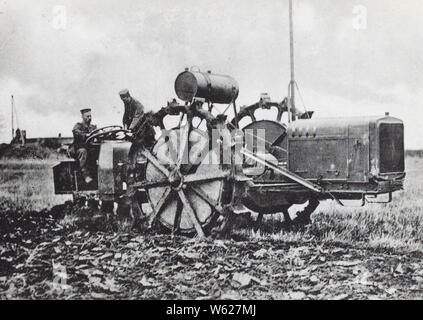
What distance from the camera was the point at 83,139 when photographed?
1109cm

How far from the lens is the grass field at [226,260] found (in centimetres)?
647

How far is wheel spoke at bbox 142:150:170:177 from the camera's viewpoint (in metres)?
9.53

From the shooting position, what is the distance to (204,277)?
700 centimetres

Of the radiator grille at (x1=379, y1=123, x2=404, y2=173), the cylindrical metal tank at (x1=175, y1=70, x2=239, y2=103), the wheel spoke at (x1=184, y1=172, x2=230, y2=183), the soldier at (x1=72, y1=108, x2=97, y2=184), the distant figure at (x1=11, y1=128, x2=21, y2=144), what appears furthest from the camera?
→ the soldier at (x1=72, y1=108, x2=97, y2=184)

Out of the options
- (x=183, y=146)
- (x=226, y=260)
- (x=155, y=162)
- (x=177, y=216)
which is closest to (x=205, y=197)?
(x=177, y=216)

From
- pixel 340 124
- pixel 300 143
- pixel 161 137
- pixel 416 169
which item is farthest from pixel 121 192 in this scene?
pixel 416 169

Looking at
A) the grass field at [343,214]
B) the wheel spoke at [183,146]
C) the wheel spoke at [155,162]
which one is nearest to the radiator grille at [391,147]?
the grass field at [343,214]

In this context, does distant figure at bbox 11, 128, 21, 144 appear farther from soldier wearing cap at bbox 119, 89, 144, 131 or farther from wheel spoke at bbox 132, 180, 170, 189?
wheel spoke at bbox 132, 180, 170, 189

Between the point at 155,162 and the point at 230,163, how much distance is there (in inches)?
59.7

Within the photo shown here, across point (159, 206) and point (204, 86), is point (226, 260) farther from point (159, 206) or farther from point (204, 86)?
point (204, 86)

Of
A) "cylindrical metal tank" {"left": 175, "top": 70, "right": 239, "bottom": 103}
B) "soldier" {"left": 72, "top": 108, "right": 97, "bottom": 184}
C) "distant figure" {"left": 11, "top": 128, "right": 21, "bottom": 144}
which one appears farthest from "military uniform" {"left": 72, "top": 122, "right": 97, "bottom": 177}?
"cylindrical metal tank" {"left": 175, "top": 70, "right": 239, "bottom": 103}

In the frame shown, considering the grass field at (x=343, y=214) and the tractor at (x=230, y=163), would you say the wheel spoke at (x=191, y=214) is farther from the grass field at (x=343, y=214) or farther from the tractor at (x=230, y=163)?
the grass field at (x=343, y=214)

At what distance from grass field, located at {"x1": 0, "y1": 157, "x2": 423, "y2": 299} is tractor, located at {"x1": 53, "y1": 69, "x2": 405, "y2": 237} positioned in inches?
20.9

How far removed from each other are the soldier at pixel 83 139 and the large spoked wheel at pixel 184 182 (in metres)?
1.50
